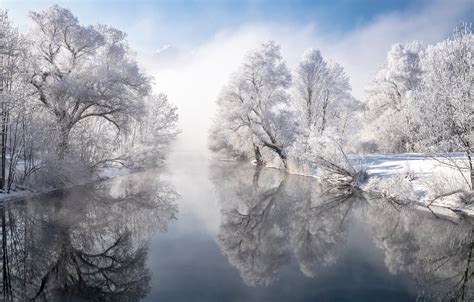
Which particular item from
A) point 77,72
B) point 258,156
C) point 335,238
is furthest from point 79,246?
point 258,156

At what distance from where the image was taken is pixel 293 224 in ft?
48.4

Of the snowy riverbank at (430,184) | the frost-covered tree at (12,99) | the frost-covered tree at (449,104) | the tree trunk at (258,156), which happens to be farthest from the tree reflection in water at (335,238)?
the tree trunk at (258,156)

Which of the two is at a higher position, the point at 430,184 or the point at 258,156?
the point at 258,156

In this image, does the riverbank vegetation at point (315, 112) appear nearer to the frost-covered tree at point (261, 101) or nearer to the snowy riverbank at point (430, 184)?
the frost-covered tree at point (261, 101)

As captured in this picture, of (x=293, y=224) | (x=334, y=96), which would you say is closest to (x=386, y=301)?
(x=293, y=224)

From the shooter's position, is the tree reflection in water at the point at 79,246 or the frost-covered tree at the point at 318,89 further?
the frost-covered tree at the point at 318,89

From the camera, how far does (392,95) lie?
44750 mm

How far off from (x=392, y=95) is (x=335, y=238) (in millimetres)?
36537

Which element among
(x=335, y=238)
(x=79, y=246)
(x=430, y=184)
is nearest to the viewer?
(x=79, y=246)

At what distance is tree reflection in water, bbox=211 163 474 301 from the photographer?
9.55 metres

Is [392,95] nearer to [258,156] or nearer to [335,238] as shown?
[258,156]

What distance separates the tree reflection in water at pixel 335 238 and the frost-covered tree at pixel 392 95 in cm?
2053

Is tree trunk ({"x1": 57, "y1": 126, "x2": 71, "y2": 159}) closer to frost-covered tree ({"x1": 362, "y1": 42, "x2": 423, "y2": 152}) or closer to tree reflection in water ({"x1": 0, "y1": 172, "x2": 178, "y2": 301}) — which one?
tree reflection in water ({"x1": 0, "y1": 172, "x2": 178, "y2": 301})

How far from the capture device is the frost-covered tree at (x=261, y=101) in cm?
3703
